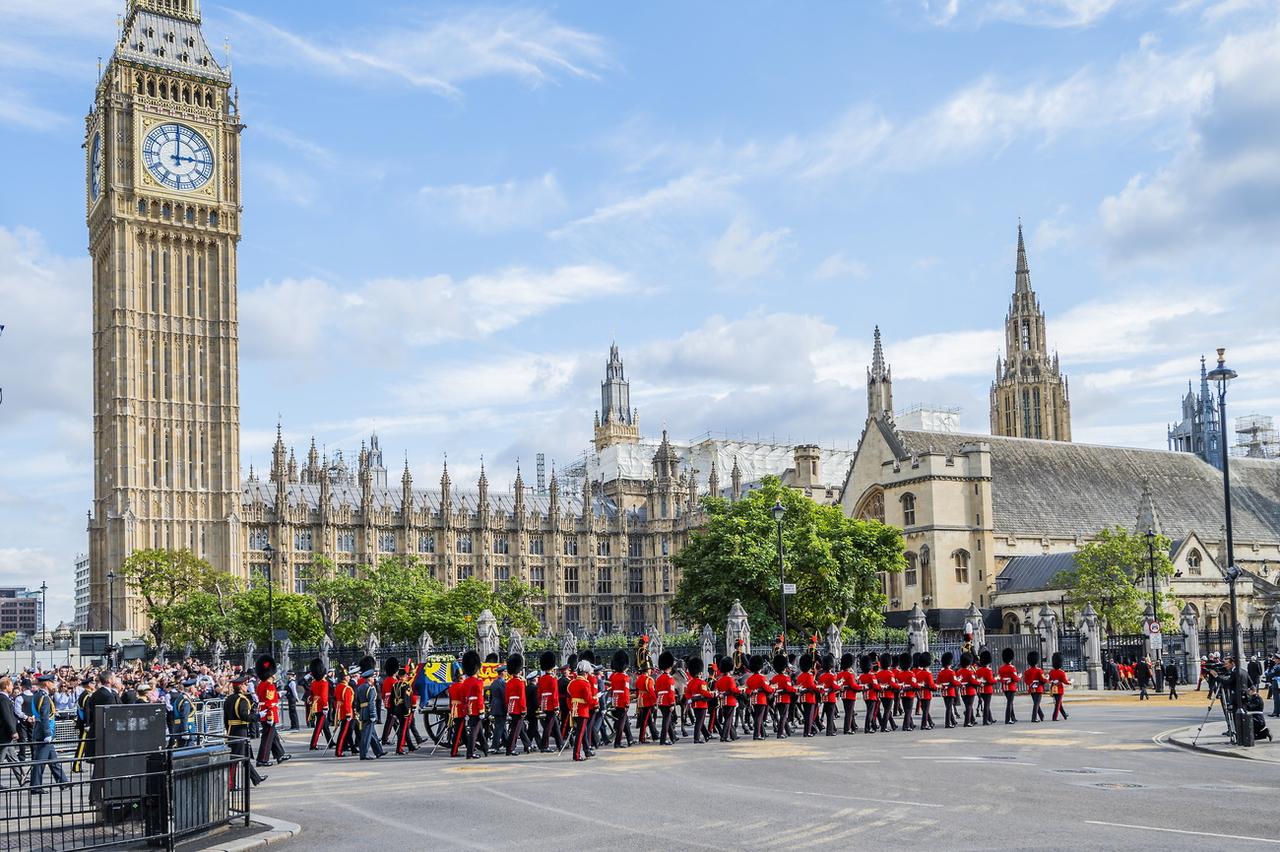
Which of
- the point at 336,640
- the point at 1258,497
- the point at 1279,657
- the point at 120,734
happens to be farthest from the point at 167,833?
the point at 1258,497

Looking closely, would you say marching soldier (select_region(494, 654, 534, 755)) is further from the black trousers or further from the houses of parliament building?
the houses of parliament building

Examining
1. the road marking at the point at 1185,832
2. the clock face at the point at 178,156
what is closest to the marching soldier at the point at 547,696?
the road marking at the point at 1185,832

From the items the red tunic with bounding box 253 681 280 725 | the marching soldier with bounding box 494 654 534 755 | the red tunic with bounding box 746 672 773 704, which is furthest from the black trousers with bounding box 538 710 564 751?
the red tunic with bounding box 253 681 280 725

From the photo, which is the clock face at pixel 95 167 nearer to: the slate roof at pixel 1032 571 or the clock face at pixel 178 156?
the clock face at pixel 178 156

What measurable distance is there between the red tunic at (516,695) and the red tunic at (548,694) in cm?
39

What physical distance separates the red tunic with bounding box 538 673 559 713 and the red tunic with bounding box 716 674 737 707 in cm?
338

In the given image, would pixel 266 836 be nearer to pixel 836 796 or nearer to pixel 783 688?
pixel 836 796

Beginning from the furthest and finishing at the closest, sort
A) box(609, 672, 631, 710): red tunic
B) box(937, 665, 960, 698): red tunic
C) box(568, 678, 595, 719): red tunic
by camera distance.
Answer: box(937, 665, 960, 698): red tunic, box(609, 672, 631, 710): red tunic, box(568, 678, 595, 719): red tunic

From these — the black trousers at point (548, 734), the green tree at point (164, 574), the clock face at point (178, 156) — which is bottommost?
the black trousers at point (548, 734)

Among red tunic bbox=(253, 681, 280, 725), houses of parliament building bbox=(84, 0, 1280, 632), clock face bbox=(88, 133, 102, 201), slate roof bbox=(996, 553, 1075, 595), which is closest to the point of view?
red tunic bbox=(253, 681, 280, 725)

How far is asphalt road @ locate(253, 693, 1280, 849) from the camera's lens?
41.0ft

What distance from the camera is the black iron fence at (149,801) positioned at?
41.5 feet

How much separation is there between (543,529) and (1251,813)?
91803 mm

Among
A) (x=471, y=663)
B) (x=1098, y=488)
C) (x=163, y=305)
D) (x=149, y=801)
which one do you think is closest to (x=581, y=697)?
(x=471, y=663)
